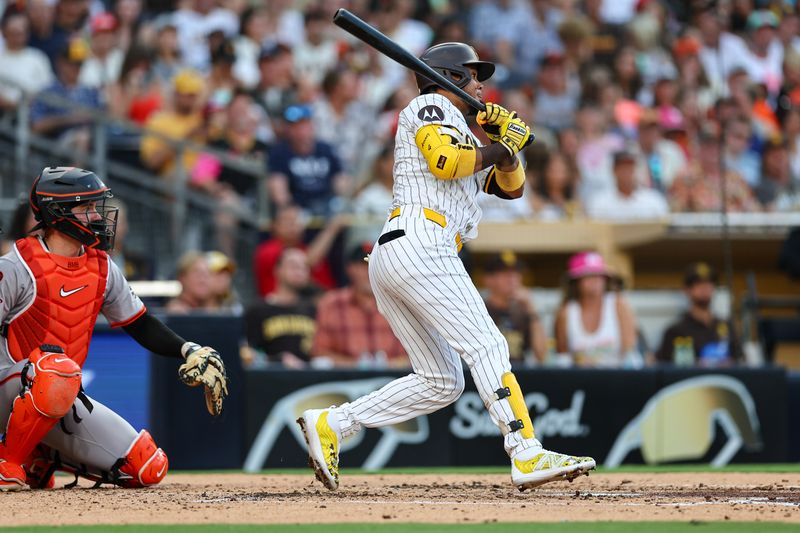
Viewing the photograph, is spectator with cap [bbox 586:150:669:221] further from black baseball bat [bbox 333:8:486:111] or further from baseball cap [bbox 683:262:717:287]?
black baseball bat [bbox 333:8:486:111]

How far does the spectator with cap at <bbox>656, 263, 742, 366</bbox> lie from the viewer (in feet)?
33.7

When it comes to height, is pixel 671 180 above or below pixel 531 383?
above

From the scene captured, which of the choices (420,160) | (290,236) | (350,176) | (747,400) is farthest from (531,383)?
(420,160)

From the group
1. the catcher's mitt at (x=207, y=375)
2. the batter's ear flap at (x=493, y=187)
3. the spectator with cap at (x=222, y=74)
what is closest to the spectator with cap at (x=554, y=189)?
the spectator with cap at (x=222, y=74)

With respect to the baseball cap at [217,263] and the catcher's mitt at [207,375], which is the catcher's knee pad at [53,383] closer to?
the catcher's mitt at [207,375]

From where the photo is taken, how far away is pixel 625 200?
11.7 meters

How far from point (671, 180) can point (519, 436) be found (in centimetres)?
753

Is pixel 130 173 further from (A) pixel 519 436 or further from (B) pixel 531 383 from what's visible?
(A) pixel 519 436

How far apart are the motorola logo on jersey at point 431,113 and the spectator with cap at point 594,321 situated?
172 inches

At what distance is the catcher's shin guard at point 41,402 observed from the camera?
226 inches

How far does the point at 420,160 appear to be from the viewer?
5820 mm

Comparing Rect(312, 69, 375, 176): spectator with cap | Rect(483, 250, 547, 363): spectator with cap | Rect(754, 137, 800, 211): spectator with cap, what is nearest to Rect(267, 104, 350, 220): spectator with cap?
Rect(312, 69, 375, 176): spectator with cap

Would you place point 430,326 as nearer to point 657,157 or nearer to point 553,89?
point 657,157

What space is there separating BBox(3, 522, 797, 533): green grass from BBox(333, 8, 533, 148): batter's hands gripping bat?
1.98m
